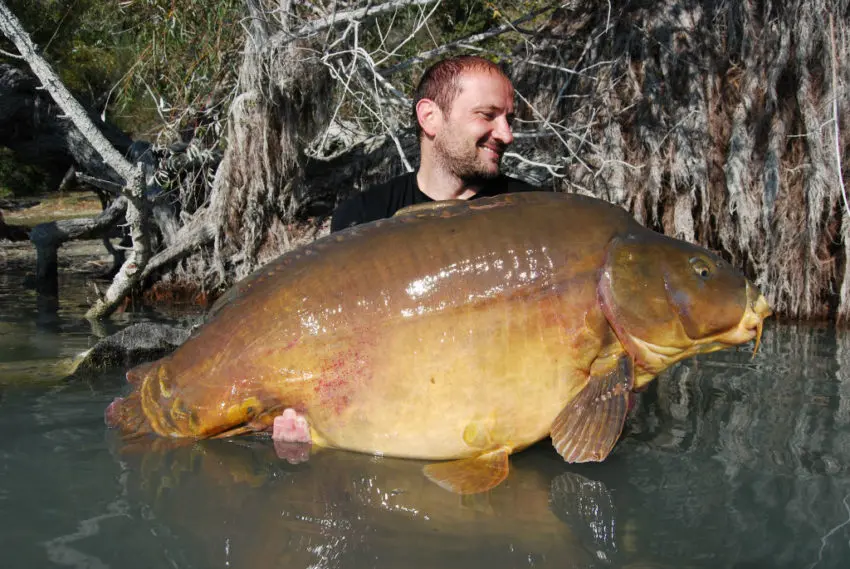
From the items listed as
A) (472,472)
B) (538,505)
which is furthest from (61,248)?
(538,505)

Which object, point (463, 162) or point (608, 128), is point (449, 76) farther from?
point (608, 128)

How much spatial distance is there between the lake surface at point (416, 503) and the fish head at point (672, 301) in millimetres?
517

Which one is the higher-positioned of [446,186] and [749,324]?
[446,186]

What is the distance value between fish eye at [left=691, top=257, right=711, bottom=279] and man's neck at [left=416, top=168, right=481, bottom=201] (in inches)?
56.6

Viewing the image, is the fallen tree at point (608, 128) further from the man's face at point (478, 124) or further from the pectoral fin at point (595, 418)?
the pectoral fin at point (595, 418)

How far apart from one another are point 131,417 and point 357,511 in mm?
948

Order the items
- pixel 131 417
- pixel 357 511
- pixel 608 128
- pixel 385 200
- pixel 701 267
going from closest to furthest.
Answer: pixel 357 511 < pixel 701 267 < pixel 131 417 < pixel 385 200 < pixel 608 128

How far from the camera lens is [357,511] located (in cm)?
221

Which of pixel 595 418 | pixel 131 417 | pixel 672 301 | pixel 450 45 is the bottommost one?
pixel 131 417

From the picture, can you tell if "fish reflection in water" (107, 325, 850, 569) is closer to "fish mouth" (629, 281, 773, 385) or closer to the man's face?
"fish mouth" (629, 281, 773, 385)

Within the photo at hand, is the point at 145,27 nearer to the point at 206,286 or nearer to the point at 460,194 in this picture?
the point at 206,286

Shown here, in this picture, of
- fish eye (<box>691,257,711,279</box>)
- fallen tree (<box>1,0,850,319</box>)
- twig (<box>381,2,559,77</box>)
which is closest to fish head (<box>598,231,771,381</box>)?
fish eye (<box>691,257,711,279</box>)

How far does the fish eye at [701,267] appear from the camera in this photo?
2.31 meters

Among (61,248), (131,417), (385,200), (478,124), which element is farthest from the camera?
(61,248)
